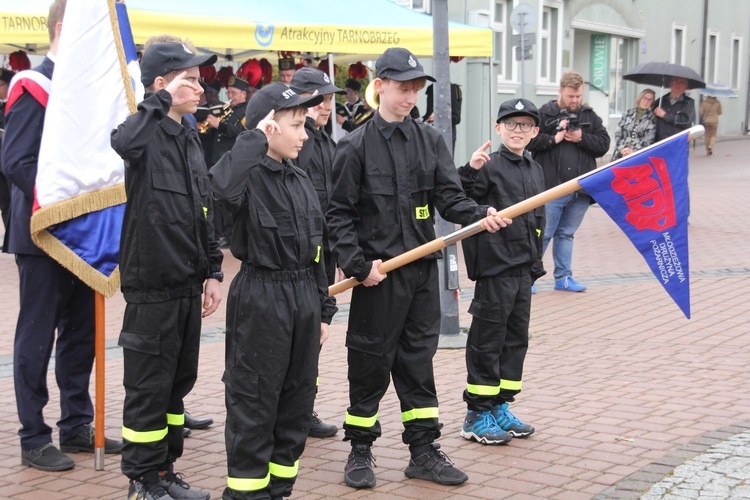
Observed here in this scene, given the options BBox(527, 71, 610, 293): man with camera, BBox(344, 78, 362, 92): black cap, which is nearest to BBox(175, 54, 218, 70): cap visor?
BBox(527, 71, 610, 293): man with camera

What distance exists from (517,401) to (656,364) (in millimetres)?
1412

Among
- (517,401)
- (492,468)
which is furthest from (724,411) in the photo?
(492,468)

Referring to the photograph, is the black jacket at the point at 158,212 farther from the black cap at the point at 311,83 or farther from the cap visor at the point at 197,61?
the black cap at the point at 311,83

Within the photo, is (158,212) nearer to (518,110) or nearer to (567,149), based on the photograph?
(518,110)

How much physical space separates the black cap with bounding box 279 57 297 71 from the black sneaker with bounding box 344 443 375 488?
842 centimetres

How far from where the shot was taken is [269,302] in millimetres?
4188

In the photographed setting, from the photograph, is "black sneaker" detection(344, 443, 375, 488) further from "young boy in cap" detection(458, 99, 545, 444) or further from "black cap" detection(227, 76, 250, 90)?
"black cap" detection(227, 76, 250, 90)

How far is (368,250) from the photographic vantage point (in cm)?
502

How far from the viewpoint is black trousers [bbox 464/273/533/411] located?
217 inches

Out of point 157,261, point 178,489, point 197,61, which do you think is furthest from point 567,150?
point 178,489

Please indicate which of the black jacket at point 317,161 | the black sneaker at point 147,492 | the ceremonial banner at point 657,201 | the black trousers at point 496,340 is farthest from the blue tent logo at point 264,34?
the black sneaker at point 147,492

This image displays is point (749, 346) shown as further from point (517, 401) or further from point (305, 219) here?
point (305, 219)

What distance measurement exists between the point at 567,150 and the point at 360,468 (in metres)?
5.82

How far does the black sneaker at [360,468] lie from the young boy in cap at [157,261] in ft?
2.27
